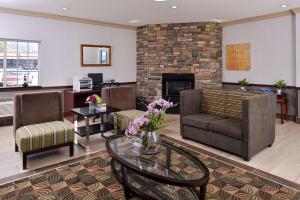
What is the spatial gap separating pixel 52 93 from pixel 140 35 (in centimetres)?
394

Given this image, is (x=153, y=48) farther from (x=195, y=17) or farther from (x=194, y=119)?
(x=194, y=119)

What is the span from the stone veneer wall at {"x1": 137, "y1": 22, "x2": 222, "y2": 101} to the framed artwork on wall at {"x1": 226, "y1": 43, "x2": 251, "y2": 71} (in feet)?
0.83

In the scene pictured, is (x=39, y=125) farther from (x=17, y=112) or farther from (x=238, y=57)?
(x=238, y=57)

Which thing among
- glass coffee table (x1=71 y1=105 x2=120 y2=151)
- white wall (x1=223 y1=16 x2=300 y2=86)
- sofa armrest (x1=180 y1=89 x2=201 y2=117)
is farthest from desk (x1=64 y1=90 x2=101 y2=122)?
white wall (x1=223 y1=16 x2=300 y2=86)

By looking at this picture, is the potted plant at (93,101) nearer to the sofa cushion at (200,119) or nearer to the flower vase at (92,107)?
the flower vase at (92,107)

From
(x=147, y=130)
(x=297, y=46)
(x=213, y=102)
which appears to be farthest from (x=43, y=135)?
(x=297, y=46)

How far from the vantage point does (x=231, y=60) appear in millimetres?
6352

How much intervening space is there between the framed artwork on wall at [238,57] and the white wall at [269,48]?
0.11 m

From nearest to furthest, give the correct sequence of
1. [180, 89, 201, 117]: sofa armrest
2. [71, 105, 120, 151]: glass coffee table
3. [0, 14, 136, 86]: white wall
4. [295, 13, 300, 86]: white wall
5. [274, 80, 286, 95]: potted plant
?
[71, 105, 120, 151]: glass coffee table → [180, 89, 201, 117]: sofa armrest → [295, 13, 300, 86]: white wall → [0, 14, 136, 86]: white wall → [274, 80, 286, 95]: potted plant

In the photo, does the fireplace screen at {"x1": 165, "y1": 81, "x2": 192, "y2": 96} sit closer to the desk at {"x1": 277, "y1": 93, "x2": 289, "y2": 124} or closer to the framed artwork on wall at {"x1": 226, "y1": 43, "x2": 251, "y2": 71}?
the framed artwork on wall at {"x1": 226, "y1": 43, "x2": 251, "y2": 71}

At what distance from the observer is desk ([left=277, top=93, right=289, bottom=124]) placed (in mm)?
5160

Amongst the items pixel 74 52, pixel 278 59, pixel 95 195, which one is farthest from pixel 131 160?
pixel 278 59

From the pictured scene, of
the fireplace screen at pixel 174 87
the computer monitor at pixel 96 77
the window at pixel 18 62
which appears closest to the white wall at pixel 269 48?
the fireplace screen at pixel 174 87

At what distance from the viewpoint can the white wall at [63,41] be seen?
16.7ft
